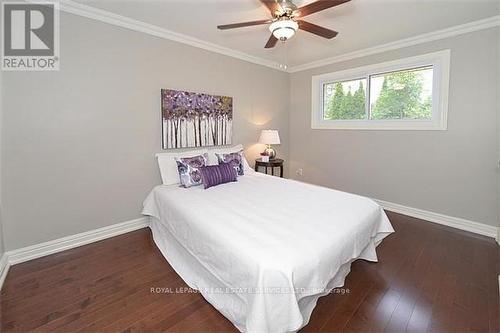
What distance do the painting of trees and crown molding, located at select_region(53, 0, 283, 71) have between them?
68 cm

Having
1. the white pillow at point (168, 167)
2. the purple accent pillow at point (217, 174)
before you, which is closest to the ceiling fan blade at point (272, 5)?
the purple accent pillow at point (217, 174)

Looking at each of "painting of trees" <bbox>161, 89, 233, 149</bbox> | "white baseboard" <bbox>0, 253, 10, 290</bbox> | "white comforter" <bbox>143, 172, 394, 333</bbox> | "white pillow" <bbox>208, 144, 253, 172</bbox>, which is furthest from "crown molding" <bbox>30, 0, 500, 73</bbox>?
"white baseboard" <bbox>0, 253, 10, 290</bbox>

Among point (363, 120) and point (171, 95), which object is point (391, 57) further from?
point (171, 95)

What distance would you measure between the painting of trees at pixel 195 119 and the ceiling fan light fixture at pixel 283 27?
1.59 meters

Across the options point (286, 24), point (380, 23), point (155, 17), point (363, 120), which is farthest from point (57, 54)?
point (363, 120)

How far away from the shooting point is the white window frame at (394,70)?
3.03 meters

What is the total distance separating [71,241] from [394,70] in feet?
15.3

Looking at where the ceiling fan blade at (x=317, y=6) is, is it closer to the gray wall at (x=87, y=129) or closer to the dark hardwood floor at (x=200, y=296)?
the gray wall at (x=87, y=129)

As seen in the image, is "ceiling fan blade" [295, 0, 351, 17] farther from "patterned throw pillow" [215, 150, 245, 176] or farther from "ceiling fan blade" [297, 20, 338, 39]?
"patterned throw pillow" [215, 150, 245, 176]

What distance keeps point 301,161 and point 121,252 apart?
3.45 meters

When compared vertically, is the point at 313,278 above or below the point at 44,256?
above

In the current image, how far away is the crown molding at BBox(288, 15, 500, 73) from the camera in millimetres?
2674

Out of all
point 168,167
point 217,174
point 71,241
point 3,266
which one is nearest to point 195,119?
point 168,167

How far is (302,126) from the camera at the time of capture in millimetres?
4688
